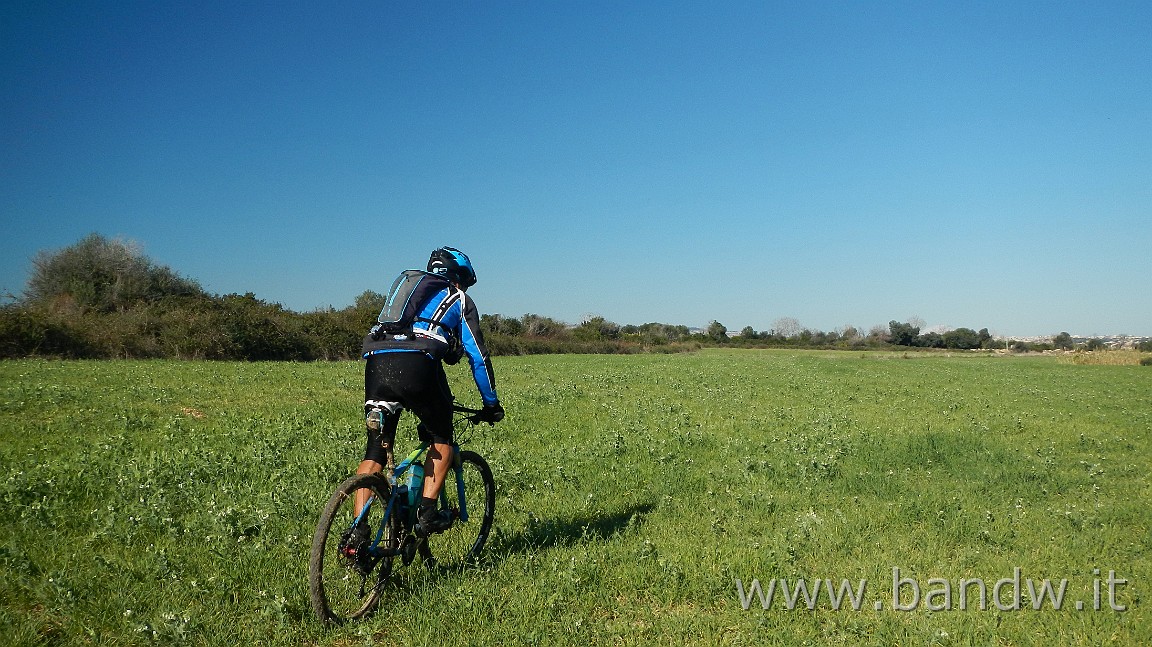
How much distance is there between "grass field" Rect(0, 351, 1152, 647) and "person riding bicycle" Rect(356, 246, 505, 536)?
1000mm

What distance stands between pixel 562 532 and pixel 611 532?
495mm

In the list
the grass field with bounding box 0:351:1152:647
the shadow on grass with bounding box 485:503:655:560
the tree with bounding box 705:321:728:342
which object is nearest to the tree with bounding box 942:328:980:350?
the tree with bounding box 705:321:728:342

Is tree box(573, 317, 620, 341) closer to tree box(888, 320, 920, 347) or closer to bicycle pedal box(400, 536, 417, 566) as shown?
tree box(888, 320, 920, 347)

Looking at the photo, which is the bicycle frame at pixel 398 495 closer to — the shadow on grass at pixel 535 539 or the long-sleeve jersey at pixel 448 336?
the shadow on grass at pixel 535 539

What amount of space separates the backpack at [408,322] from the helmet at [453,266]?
5.4 inches

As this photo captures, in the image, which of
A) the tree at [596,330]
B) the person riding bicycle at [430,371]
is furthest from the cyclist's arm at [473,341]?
the tree at [596,330]

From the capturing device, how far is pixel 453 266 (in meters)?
5.21

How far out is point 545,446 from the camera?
1109cm

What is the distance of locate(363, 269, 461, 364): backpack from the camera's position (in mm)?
4793

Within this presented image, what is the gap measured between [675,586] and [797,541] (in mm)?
1774

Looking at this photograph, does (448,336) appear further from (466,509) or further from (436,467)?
(466,509)

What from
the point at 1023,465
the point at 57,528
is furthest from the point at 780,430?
the point at 57,528

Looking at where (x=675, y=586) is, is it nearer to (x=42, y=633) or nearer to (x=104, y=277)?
(x=42, y=633)

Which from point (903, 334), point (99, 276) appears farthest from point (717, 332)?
point (99, 276)
